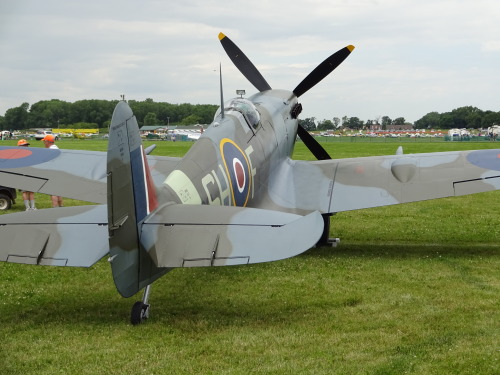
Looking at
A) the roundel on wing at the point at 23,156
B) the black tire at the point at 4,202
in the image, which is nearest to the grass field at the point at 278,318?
the roundel on wing at the point at 23,156

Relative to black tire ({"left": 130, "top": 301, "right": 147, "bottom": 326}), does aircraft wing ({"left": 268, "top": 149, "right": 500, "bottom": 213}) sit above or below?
above

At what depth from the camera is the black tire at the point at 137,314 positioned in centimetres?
683

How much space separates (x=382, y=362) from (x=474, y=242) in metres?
6.78

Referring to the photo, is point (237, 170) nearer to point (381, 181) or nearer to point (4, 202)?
point (381, 181)

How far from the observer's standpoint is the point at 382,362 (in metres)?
5.65

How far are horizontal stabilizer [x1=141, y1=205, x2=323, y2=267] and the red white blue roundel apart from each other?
2.12 m

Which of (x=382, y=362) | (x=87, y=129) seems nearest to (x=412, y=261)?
(x=382, y=362)

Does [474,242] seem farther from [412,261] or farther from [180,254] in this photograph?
[180,254]

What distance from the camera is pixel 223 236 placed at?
6.27 m

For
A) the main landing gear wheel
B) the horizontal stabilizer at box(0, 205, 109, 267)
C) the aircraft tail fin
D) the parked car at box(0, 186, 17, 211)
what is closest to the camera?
the aircraft tail fin

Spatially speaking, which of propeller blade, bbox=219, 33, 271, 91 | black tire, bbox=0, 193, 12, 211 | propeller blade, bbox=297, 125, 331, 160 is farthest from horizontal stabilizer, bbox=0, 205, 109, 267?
black tire, bbox=0, 193, 12, 211

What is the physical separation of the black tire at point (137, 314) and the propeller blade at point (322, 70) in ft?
25.6

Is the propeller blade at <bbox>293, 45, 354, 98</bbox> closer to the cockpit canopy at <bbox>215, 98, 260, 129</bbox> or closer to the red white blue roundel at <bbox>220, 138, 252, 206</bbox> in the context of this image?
the cockpit canopy at <bbox>215, 98, 260, 129</bbox>

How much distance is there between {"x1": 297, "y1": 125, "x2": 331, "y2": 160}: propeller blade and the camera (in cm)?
1348
